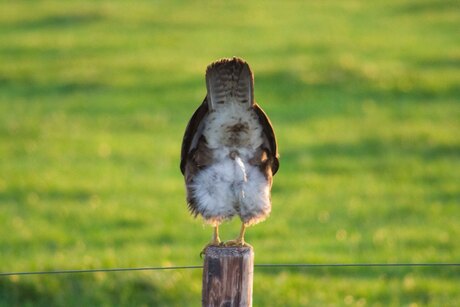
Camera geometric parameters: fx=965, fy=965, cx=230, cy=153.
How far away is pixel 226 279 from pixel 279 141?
1139 cm

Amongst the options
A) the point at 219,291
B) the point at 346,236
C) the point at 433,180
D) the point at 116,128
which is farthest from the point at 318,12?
the point at 219,291

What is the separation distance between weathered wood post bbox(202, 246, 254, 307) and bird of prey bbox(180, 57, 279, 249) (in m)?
0.56

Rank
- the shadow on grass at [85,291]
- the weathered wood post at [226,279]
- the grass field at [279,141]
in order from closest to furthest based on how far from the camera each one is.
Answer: the weathered wood post at [226,279]
the shadow on grass at [85,291]
the grass field at [279,141]

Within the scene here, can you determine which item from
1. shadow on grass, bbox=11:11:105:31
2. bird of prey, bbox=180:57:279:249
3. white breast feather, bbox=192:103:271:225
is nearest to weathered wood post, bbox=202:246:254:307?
bird of prey, bbox=180:57:279:249

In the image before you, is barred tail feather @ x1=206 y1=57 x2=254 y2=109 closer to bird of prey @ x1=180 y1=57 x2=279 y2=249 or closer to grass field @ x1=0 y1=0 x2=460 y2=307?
bird of prey @ x1=180 y1=57 x2=279 y2=249

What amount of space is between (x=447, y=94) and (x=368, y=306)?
11.4m

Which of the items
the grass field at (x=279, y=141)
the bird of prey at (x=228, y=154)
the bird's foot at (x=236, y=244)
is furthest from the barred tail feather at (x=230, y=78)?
the grass field at (x=279, y=141)

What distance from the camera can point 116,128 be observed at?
17.7m

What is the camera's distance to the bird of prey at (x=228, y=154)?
19.1 ft

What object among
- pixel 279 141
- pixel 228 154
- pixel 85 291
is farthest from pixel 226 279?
pixel 279 141

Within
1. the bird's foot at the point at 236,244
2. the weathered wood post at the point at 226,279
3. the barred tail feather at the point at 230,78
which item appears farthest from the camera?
the barred tail feather at the point at 230,78

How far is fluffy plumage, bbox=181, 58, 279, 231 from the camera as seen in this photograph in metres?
5.82

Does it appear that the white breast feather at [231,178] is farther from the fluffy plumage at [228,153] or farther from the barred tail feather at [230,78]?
the barred tail feather at [230,78]

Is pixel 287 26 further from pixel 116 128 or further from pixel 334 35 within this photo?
pixel 116 128
